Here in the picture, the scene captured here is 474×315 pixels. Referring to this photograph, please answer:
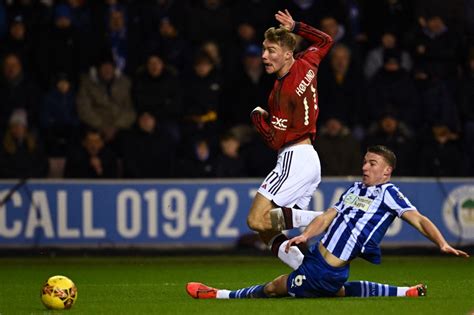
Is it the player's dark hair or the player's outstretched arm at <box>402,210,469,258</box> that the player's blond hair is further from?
the player's outstretched arm at <box>402,210,469,258</box>

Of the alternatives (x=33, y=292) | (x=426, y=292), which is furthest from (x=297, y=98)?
(x=33, y=292)

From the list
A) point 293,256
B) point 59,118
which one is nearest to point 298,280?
point 293,256

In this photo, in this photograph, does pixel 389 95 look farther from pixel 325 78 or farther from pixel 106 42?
pixel 106 42

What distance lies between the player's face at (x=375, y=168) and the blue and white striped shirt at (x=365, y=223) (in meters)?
0.09

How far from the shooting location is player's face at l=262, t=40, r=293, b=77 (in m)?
11.0

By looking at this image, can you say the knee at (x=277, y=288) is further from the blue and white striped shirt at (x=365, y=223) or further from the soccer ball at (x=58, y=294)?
the soccer ball at (x=58, y=294)

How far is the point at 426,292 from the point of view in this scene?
423 inches

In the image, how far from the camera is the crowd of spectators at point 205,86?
17.2 meters

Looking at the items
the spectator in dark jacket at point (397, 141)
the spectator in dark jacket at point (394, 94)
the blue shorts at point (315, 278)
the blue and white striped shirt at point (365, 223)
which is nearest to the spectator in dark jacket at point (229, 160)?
the spectator in dark jacket at point (397, 141)

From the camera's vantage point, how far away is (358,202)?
994 cm

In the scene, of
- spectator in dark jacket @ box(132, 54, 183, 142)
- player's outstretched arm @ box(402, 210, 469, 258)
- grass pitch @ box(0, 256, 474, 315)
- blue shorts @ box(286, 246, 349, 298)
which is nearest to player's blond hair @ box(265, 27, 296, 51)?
blue shorts @ box(286, 246, 349, 298)

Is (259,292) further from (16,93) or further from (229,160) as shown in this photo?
(16,93)

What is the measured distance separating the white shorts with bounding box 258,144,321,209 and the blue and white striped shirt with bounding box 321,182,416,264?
1.05m

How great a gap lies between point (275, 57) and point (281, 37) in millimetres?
193
